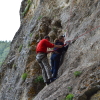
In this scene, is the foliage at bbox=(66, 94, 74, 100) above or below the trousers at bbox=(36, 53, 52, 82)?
below

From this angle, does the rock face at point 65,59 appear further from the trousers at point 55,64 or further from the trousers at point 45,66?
the trousers at point 45,66

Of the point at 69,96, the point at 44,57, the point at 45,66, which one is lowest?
the point at 69,96

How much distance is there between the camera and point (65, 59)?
33.3ft

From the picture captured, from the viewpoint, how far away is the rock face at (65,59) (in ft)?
24.1

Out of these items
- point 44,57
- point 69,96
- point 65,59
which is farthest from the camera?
point 44,57

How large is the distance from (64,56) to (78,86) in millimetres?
3448

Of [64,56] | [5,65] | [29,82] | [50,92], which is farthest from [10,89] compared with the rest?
[50,92]

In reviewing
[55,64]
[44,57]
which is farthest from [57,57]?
[44,57]

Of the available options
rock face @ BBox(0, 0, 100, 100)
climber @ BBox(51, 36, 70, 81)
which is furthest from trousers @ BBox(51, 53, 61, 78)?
rock face @ BBox(0, 0, 100, 100)

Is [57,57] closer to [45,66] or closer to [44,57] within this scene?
[44,57]

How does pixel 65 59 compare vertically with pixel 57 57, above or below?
below

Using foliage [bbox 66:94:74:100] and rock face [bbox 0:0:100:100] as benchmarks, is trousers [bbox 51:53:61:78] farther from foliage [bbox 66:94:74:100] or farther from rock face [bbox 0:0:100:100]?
foliage [bbox 66:94:74:100]

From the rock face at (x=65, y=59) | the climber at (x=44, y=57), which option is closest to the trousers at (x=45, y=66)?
the climber at (x=44, y=57)

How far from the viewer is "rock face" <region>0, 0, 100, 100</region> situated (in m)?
7.35
